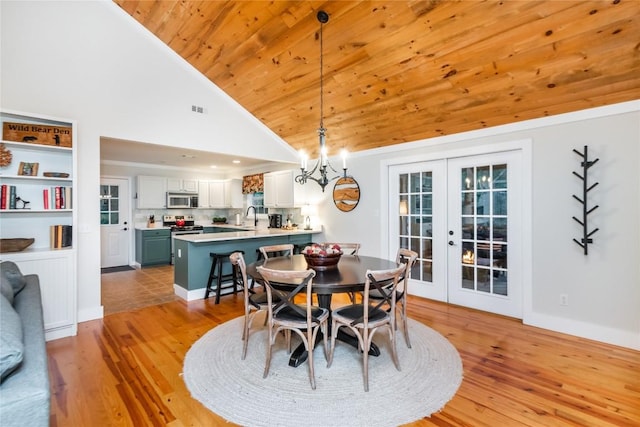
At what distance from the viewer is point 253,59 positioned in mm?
3684

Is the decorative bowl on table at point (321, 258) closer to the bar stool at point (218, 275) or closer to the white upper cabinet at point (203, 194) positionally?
the bar stool at point (218, 275)

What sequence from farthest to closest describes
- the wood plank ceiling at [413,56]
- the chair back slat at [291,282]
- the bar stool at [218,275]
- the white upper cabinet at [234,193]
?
the white upper cabinet at [234,193] → the bar stool at [218,275] → the wood plank ceiling at [413,56] → the chair back slat at [291,282]

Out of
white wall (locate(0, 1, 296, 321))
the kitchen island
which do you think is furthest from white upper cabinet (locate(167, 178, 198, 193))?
white wall (locate(0, 1, 296, 321))

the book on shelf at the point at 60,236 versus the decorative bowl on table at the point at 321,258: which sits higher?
the book on shelf at the point at 60,236

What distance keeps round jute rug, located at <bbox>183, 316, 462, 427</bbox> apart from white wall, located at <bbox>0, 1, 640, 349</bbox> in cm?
154

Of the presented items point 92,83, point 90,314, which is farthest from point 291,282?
point 92,83

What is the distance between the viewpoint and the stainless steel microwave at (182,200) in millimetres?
7011

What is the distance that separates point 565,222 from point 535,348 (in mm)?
1304

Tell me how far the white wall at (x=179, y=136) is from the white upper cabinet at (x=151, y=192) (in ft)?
10.1

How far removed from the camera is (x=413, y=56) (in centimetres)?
295

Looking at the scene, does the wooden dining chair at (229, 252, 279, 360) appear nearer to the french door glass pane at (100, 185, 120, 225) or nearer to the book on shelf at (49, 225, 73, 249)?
the book on shelf at (49, 225, 73, 249)

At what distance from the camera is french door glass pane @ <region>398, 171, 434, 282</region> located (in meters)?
4.30

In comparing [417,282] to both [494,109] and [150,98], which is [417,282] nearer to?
[494,109]

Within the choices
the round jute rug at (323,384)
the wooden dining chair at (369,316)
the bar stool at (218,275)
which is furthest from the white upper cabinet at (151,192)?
the wooden dining chair at (369,316)
